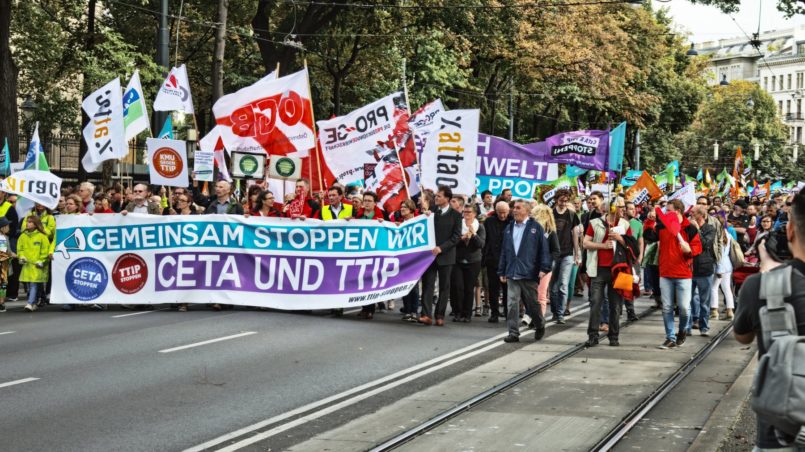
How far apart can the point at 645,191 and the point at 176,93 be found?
994 cm

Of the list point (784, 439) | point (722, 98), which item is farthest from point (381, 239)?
point (722, 98)

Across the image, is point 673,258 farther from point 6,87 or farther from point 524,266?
point 6,87

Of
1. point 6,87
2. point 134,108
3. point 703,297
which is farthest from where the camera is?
point 6,87

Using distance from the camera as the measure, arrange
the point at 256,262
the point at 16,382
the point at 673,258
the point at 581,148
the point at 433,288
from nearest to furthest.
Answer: the point at 16,382
the point at 673,258
the point at 433,288
the point at 256,262
the point at 581,148

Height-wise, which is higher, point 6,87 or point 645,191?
point 6,87

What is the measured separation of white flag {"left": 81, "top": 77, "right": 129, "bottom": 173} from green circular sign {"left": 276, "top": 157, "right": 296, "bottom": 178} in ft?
8.03

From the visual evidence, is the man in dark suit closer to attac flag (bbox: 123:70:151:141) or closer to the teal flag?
attac flag (bbox: 123:70:151:141)

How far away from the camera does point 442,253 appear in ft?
49.2

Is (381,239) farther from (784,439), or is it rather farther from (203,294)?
(784,439)

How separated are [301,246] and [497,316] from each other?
294cm

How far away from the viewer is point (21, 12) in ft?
101

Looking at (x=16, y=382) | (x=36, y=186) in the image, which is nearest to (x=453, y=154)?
(x=36, y=186)

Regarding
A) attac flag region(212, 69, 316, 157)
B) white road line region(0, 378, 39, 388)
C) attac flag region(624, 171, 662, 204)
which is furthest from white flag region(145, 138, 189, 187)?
attac flag region(624, 171, 662, 204)

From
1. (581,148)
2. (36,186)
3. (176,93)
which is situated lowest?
(36,186)
